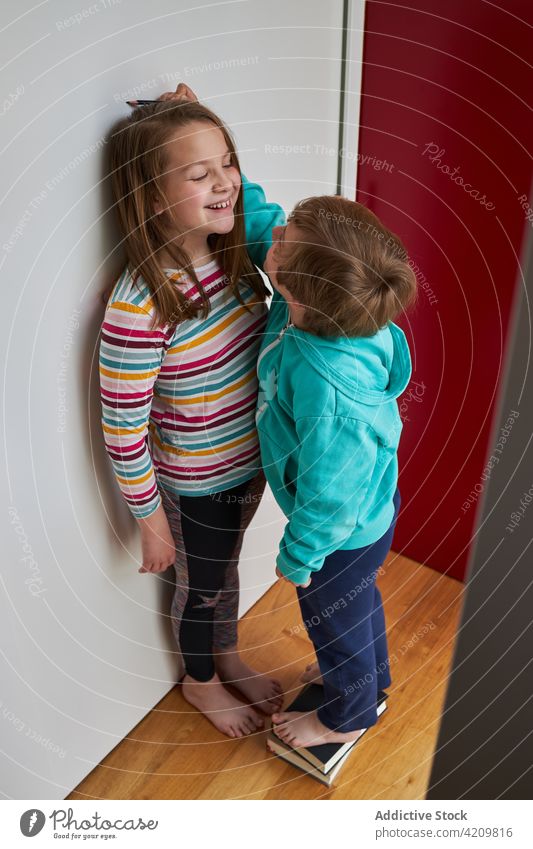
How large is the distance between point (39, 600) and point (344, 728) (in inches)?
17.7

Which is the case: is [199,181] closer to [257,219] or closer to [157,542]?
[257,219]

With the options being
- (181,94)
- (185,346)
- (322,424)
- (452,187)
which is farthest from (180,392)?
(452,187)

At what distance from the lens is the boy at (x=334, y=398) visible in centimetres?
68

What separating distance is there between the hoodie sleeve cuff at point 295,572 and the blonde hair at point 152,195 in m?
0.28

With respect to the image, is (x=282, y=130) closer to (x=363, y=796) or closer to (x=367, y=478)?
(x=367, y=478)

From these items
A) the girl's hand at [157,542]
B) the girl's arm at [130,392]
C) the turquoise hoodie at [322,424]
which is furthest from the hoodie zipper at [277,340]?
the girl's hand at [157,542]

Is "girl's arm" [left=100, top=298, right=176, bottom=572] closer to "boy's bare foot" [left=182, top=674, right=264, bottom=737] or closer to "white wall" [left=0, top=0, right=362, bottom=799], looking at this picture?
"white wall" [left=0, top=0, right=362, bottom=799]

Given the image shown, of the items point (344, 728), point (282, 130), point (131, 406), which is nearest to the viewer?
point (131, 406)

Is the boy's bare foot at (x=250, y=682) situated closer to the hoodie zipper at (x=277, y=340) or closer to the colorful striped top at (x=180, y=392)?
the colorful striped top at (x=180, y=392)

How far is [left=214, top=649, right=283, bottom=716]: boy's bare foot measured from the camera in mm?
1096

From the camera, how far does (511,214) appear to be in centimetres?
94

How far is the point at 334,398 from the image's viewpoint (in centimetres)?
72

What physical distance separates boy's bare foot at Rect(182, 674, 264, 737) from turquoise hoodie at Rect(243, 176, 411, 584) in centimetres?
34

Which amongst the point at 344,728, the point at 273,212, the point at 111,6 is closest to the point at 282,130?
the point at 273,212
